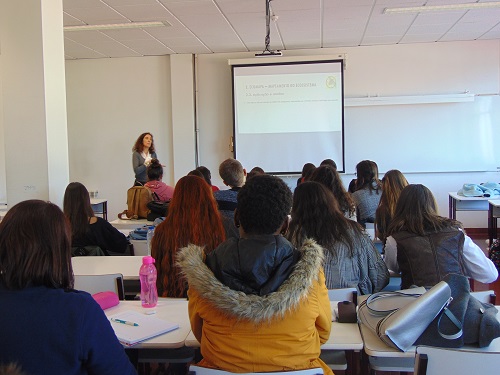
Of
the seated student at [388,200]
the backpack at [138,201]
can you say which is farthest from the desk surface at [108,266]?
the seated student at [388,200]

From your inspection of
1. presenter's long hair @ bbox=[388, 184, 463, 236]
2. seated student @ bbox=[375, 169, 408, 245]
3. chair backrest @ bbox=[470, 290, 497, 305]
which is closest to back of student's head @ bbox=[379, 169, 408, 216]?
seated student @ bbox=[375, 169, 408, 245]

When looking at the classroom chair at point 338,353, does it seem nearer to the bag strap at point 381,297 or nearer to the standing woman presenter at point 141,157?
the bag strap at point 381,297

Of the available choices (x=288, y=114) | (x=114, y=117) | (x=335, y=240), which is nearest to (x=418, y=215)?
(x=335, y=240)

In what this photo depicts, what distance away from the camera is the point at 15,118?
4176mm

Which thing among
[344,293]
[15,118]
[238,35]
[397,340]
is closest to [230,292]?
[397,340]

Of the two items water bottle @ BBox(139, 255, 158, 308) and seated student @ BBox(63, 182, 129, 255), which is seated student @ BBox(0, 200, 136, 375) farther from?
seated student @ BBox(63, 182, 129, 255)

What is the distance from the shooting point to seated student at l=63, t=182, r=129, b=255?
3455mm

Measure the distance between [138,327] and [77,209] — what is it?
1666mm

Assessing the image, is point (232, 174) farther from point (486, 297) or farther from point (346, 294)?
point (486, 297)

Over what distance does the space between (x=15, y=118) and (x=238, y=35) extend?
11.8 ft

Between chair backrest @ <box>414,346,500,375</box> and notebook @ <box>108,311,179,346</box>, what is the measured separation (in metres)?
1.02

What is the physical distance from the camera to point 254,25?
628cm

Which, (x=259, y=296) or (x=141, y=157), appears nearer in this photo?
(x=259, y=296)

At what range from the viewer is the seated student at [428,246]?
263 centimetres
